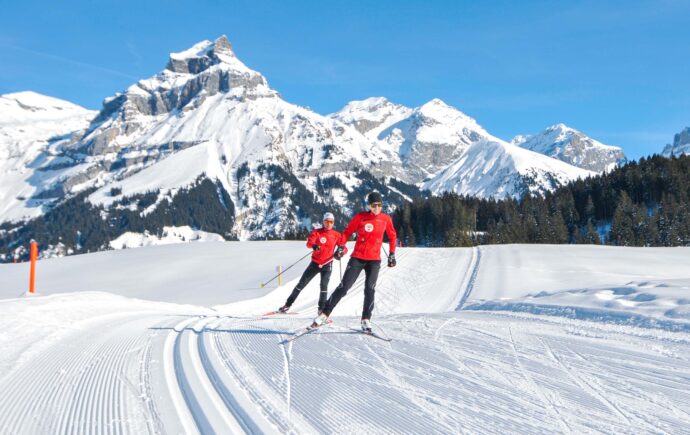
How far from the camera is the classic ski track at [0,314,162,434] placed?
360cm

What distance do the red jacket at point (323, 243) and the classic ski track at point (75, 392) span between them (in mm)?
5097

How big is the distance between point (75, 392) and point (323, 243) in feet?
23.2

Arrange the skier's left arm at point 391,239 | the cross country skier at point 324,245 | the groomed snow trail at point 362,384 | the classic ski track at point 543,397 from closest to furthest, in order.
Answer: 1. the classic ski track at point 543,397
2. the groomed snow trail at point 362,384
3. the skier's left arm at point 391,239
4. the cross country skier at point 324,245

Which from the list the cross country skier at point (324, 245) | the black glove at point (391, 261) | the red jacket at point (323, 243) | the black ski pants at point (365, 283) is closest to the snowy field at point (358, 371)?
the black ski pants at point (365, 283)

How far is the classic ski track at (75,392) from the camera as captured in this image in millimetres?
3598

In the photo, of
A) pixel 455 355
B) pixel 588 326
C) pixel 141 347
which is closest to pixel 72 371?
pixel 141 347

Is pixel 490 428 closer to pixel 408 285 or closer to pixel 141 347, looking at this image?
pixel 141 347

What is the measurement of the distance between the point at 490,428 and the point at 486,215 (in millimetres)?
98095

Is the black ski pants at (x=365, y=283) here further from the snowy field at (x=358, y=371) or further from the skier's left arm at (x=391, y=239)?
the snowy field at (x=358, y=371)

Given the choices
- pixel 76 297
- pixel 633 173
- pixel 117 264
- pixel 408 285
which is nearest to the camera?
pixel 76 297

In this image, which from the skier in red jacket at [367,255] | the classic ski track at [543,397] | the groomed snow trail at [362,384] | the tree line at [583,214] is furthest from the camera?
the tree line at [583,214]

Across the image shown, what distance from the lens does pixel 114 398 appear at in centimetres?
417

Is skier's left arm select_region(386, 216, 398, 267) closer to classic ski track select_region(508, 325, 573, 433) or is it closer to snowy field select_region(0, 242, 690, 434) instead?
snowy field select_region(0, 242, 690, 434)

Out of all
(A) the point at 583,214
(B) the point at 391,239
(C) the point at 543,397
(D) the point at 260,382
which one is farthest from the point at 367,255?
(A) the point at 583,214
